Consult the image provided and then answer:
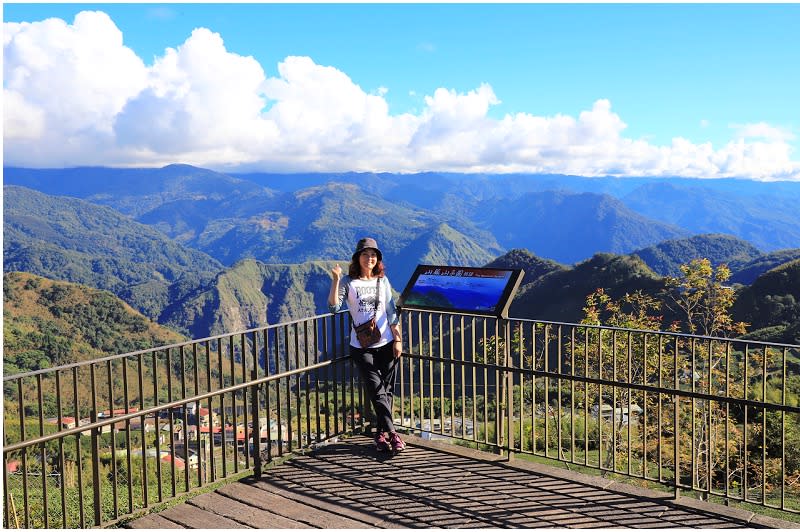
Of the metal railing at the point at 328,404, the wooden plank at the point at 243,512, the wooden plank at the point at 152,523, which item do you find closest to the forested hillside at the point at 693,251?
the metal railing at the point at 328,404

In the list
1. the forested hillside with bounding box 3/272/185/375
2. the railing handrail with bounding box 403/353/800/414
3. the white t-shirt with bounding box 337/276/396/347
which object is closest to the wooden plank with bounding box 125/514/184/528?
the white t-shirt with bounding box 337/276/396/347

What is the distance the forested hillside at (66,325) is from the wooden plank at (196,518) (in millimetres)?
82751

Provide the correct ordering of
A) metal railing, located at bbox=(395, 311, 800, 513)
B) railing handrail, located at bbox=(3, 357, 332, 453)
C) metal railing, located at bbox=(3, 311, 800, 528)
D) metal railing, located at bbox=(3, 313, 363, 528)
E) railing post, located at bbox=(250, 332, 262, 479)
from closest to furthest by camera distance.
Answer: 1. railing handrail, located at bbox=(3, 357, 332, 453)
2. metal railing, located at bbox=(3, 313, 363, 528)
3. metal railing, located at bbox=(3, 311, 800, 528)
4. metal railing, located at bbox=(395, 311, 800, 513)
5. railing post, located at bbox=(250, 332, 262, 479)

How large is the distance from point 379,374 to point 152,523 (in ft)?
6.94

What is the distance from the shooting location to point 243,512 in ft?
15.2

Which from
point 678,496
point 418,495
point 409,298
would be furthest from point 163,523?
point 678,496

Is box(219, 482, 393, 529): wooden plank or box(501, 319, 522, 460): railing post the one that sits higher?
box(501, 319, 522, 460): railing post

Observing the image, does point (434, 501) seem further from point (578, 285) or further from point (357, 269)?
point (578, 285)

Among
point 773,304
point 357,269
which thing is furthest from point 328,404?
point 773,304

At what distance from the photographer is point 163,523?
4.44 m

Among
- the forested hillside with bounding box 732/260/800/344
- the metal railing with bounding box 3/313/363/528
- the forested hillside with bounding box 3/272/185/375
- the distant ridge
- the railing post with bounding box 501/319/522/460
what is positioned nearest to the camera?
the metal railing with bounding box 3/313/363/528

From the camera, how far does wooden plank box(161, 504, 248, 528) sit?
4410 millimetres

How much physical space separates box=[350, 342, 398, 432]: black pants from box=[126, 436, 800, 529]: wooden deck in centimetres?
35

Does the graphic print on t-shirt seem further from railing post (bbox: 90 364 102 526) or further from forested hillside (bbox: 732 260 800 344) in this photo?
forested hillside (bbox: 732 260 800 344)
